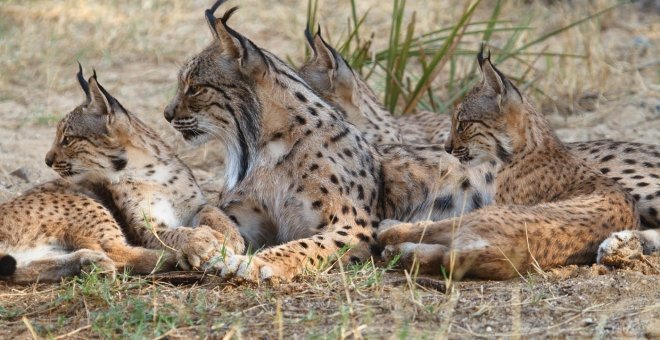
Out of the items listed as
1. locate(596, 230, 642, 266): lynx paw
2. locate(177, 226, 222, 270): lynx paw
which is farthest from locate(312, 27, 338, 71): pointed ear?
locate(596, 230, 642, 266): lynx paw

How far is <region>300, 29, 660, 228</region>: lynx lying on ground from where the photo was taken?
6203 mm

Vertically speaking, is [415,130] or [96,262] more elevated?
[415,130]

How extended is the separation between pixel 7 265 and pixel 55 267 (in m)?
0.21

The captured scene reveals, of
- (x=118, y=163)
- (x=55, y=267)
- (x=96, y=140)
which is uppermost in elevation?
(x=96, y=140)

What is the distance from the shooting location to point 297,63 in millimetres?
9758

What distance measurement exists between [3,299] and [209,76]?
162cm

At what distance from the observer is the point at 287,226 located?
602 cm

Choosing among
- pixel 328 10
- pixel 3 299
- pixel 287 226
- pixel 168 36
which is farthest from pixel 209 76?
pixel 328 10

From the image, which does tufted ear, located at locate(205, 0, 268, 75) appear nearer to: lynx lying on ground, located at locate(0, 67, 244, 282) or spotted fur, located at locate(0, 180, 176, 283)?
lynx lying on ground, located at locate(0, 67, 244, 282)

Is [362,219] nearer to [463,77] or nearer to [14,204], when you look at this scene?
[14,204]

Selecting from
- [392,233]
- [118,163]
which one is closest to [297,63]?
[118,163]

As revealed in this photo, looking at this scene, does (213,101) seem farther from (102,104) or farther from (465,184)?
(465,184)

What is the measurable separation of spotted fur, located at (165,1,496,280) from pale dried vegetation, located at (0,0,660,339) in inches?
18.9

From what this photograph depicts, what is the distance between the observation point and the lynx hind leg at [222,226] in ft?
18.9
